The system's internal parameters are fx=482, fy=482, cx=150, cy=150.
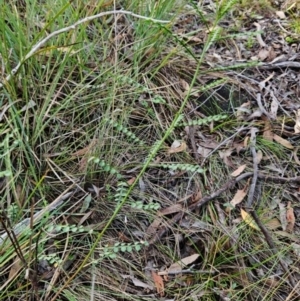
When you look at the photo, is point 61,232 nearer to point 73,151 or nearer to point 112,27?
point 73,151

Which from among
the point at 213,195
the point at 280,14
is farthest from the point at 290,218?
the point at 280,14

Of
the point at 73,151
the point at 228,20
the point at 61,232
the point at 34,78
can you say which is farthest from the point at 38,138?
the point at 228,20

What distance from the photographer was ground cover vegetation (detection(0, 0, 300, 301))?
1.45 meters

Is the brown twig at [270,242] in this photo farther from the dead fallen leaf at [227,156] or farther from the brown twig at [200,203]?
the dead fallen leaf at [227,156]

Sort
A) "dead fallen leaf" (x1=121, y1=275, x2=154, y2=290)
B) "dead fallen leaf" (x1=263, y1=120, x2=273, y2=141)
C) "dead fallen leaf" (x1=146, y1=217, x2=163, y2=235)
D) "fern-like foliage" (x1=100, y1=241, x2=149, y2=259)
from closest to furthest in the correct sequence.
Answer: "fern-like foliage" (x1=100, y1=241, x2=149, y2=259) < "dead fallen leaf" (x1=121, y1=275, x2=154, y2=290) < "dead fallen leaf" (x1=146, y1=217, x2=163, y2=235) < "dead fallen leaf" (x1=263, y1=120, x2=273, y2=141)

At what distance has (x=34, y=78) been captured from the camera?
176 centimetres

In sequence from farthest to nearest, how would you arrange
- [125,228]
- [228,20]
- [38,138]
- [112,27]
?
[228,20] → [112,27] → [38,138] → [125,228]

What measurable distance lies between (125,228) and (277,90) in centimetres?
98

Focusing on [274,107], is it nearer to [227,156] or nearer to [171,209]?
[227,156]

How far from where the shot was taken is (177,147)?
5.88 feet

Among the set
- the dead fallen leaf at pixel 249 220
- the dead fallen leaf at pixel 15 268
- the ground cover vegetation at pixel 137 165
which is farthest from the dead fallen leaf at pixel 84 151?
the dead fallen leaf at pixel 249 220

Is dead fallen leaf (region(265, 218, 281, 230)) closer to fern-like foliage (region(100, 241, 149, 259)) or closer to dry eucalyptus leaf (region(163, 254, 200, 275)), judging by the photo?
dry eucalyptus leaf (region(163, 254, 200, 275))

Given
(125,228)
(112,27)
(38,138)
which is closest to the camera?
(125,228)

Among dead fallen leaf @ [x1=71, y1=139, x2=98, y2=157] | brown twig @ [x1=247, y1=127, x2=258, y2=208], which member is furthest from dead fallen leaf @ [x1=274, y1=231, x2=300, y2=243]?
dead fallen leaf @ [x1=71, y1=139, x2=98, y2=157]
